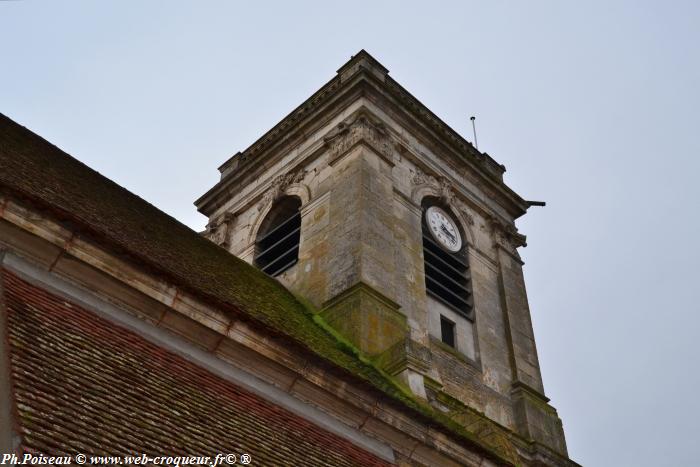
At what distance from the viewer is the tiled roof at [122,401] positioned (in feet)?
15.0

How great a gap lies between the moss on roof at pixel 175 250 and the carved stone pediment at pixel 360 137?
3.86 metres

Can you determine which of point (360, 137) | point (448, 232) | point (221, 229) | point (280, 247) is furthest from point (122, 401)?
point (221, 229)

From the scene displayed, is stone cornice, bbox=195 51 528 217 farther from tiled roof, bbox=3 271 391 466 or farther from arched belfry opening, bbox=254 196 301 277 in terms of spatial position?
tiled roof, bbox=3 271 391 466

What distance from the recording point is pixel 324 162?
16812 millimetres

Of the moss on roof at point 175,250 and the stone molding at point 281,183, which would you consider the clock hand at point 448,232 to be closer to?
the stone molding at point 281,183

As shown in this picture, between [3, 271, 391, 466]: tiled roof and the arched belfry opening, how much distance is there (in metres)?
8.56

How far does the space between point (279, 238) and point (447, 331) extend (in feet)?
14.1

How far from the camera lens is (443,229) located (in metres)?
16.9

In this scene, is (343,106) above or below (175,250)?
above

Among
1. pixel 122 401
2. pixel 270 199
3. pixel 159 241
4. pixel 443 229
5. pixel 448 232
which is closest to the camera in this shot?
pixel 122 401

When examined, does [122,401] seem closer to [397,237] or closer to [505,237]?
[397,237]

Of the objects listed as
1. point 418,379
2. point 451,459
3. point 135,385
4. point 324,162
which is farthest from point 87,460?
point 324,162

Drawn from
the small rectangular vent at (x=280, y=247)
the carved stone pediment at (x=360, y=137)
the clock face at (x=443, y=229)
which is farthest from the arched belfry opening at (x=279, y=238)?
the clock face at (x=443, y=229)

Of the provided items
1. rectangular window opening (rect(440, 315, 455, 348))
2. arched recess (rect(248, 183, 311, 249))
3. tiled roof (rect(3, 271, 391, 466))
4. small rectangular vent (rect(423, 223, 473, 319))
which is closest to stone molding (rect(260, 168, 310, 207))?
arched recess (rect(248, 183, 311, 249))
